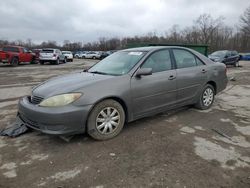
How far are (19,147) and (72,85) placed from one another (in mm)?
1265

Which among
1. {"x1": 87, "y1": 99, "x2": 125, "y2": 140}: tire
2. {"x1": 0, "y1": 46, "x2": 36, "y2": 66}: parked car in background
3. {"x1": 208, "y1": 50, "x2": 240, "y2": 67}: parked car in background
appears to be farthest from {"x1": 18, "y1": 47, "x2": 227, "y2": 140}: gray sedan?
{"x1": 0, "y1": 46, "x2": 36, "y2": 66}: parked car in background

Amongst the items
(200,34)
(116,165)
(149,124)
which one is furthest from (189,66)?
(200,34)

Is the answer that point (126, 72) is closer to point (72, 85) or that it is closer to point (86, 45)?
point (72, 85)

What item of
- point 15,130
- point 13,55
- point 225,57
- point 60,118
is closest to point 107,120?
point 60,118

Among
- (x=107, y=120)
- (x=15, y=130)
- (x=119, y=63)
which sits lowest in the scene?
(x=15, y=130)

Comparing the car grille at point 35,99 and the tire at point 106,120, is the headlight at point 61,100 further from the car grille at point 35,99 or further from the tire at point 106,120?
the tire at point 106,120

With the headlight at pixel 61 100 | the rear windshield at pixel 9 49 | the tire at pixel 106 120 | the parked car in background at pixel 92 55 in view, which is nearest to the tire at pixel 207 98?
the tire at pixel 106 120

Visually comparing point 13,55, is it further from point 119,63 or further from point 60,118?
point 60,118

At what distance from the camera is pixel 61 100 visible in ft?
11.1

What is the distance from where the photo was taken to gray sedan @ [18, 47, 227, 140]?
338 centimetres

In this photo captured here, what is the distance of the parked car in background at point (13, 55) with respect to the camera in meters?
18.4

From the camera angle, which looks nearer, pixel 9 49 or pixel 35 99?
pixel 35 99

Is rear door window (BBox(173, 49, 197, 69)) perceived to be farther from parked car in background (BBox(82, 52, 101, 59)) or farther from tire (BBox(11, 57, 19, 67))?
parked car in background (BBox(82, 52, 101, 59))

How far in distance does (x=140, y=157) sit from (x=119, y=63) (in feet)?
6.51
